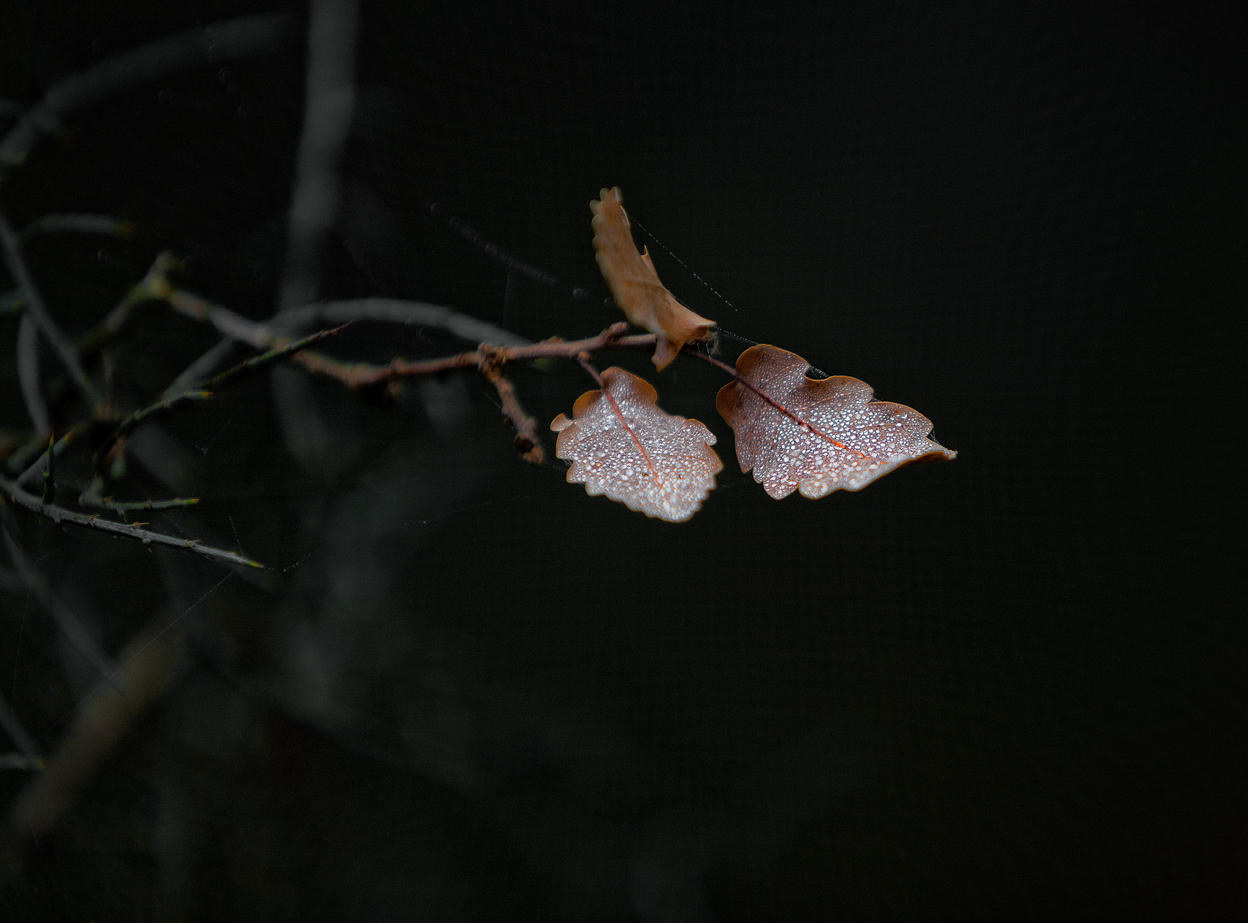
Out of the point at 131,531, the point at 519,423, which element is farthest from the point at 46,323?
the point at 519,423

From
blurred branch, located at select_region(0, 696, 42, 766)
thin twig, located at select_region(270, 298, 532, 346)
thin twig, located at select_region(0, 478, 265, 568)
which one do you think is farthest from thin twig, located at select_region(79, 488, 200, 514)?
blurred branch, located at select_region(0, 696, 42, 766)

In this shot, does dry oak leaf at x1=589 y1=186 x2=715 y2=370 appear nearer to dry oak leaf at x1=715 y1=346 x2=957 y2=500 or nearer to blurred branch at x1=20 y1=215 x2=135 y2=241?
dry oak leaf at x1=715 y1=346 x2=957 y2=500

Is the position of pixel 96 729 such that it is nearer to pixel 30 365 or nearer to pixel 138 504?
pixel 30 365

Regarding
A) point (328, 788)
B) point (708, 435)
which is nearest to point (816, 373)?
point (708, 435)

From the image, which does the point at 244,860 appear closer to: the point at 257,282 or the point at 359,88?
the point at 257,282

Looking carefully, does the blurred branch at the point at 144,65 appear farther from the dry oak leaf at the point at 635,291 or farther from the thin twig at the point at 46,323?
the dry oak leaf at the point at 635,291

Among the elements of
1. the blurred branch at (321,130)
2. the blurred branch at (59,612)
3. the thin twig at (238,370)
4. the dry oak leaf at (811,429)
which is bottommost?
the dry oak leaf at (811,429)

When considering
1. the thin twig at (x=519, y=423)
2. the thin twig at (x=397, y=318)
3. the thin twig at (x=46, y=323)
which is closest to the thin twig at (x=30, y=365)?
the thin twig at (x=46, y=323)
